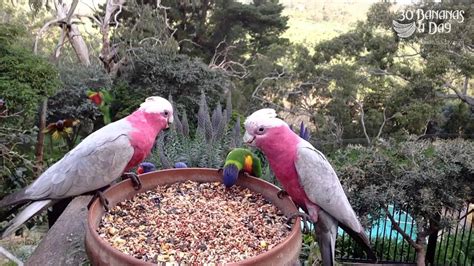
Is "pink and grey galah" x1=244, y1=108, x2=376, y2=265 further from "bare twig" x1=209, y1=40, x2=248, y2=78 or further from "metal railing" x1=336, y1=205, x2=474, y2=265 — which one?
"bare twig" x1=209, y1=40, x2=248, y2=78

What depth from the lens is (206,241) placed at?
112cm

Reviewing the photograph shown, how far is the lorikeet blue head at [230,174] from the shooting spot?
1.39m

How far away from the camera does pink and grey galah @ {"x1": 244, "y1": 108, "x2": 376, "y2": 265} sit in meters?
1.36

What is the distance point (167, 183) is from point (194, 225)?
0.98ft

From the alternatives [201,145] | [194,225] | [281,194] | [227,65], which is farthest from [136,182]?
[227,65]

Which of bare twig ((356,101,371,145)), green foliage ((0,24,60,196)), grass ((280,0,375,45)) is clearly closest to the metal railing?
green foliage ((0,24,60,196))

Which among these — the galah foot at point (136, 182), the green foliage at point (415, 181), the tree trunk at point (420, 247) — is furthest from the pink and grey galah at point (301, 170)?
the tree trunk at point (420, 247)

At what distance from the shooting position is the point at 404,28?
860cm

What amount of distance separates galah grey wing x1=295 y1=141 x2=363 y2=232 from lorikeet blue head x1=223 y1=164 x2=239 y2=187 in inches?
7.7

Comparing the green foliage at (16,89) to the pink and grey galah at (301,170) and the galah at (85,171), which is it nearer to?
the galah at (85,171)

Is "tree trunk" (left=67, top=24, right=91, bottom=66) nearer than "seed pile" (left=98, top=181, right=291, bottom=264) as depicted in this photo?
No

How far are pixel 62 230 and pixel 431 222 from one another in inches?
112

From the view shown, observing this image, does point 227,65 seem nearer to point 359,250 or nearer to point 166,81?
point 166,81

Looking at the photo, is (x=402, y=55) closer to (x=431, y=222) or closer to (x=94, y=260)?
(x=431, y=222)
